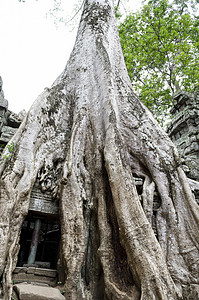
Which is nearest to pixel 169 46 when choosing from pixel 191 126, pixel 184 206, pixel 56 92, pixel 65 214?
pixel 191 126

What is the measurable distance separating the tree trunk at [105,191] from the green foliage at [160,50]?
510cm

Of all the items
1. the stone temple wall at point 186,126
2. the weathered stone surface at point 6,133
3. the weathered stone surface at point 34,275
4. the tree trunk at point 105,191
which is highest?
the stone temple wall at point 186,126

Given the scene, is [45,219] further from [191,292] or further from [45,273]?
[191,292]

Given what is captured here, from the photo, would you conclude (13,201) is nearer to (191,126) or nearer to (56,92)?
(56,92)

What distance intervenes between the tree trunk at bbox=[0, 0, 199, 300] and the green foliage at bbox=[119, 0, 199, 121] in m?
5.10

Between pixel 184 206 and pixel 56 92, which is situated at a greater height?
pixel 56 92

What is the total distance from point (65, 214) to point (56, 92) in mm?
1997

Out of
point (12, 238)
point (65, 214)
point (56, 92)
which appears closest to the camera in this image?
point (12, 238)

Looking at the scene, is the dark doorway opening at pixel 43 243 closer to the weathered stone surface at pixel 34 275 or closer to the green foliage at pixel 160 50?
the weathered stone surface at pixel 34 275

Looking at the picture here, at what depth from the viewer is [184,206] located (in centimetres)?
248

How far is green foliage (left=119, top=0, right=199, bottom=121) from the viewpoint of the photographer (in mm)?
7875

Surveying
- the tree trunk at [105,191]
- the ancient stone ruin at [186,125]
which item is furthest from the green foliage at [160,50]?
the tree trunk at [105,191]

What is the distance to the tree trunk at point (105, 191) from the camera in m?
1.94

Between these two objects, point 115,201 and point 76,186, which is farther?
point 76,186
